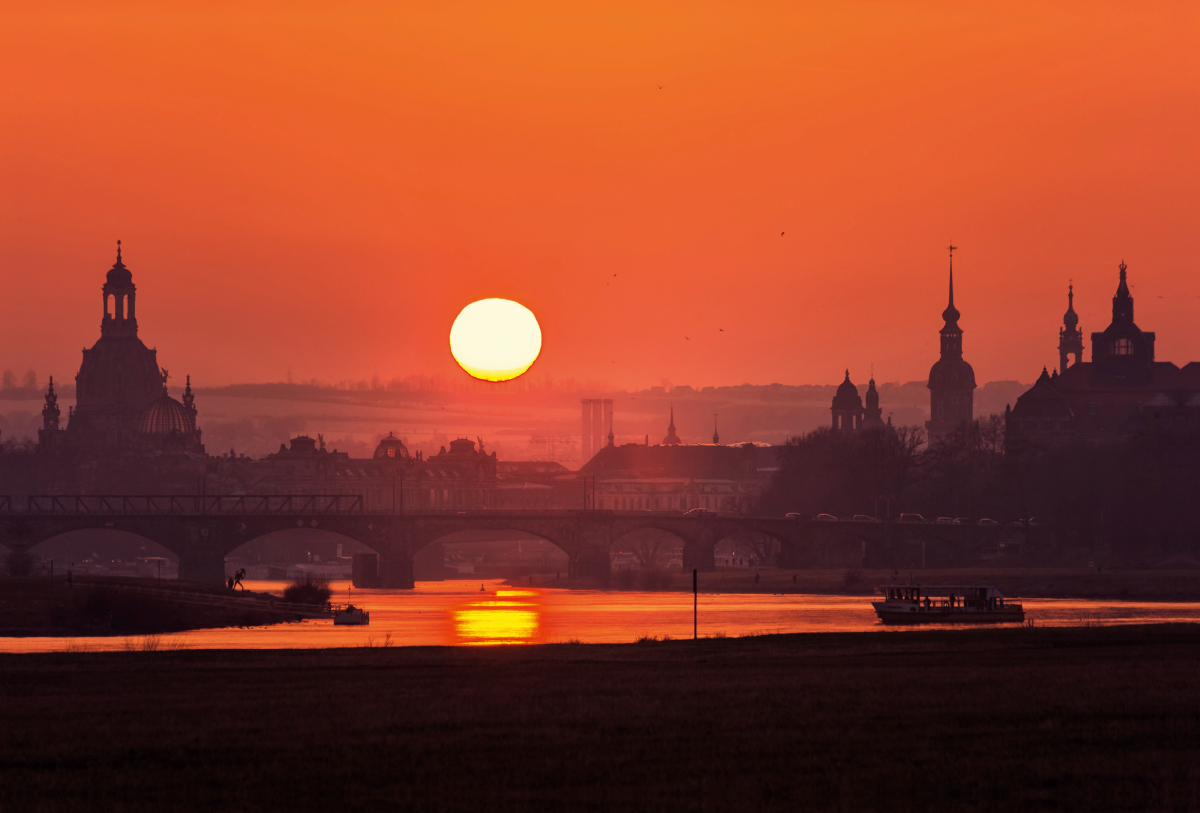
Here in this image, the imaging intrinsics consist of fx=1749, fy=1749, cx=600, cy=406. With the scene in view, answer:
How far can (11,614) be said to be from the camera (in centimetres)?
8531

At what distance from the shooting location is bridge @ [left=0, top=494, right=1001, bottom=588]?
557 ft

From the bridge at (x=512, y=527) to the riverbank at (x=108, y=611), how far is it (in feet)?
199

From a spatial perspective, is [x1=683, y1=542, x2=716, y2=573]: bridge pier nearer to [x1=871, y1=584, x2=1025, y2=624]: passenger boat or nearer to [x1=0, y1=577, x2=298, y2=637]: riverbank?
[x1=0, y1=577, x2=298, y2=637]: riverbank

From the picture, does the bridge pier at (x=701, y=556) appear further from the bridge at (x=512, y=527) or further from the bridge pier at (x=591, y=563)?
the bridge pier at (x=591, y=563)

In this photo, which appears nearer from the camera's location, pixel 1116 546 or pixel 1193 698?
pixel 1193 698

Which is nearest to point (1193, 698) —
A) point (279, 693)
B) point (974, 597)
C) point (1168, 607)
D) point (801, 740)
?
point (801, 740)

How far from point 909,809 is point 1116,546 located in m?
129

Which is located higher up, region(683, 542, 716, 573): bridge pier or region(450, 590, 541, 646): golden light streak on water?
region(683, 542, 716, 573): bridge pier

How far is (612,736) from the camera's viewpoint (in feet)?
99.8

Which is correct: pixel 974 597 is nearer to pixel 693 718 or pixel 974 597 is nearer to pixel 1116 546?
pixel 1116 546

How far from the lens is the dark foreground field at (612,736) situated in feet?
81.8

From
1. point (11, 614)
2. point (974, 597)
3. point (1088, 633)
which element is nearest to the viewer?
point (1088, 633)

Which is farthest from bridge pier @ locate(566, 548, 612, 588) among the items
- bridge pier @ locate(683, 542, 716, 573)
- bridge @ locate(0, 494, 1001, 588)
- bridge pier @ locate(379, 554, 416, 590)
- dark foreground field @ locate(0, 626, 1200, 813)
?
dark foreground field @ locate(0, 626, 1200, 813)

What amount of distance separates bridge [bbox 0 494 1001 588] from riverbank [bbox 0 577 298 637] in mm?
60748
